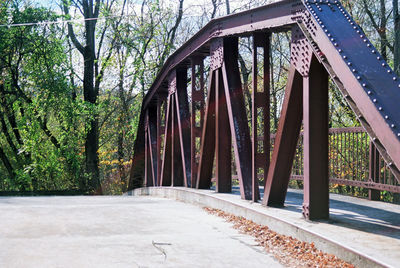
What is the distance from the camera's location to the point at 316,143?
6.01 m

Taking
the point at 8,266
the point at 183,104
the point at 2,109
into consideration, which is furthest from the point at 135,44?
the point at 8,266

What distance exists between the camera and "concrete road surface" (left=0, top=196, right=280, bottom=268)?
15.9 ft

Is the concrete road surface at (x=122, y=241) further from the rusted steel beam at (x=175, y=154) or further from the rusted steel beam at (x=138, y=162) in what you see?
the rusted steel beam at (x=138, y=162)

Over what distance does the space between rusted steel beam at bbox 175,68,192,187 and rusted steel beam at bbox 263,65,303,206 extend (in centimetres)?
459

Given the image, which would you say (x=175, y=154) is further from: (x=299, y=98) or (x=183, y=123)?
(x=299, y=98)

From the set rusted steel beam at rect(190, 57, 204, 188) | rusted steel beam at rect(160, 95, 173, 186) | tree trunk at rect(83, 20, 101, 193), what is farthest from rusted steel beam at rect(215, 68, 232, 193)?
tree trunk at rect(83, 20, 101, 193)

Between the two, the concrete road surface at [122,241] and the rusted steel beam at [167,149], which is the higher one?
the rusted steel beam at [167,149]

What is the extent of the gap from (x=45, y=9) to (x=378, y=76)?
76.8 feet

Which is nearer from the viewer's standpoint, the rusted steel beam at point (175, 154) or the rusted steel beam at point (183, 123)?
the rusted steel beam at point (183, 123)

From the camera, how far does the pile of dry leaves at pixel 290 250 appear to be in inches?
187

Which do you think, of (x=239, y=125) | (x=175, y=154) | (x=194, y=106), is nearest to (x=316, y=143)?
(x=239, y=125)

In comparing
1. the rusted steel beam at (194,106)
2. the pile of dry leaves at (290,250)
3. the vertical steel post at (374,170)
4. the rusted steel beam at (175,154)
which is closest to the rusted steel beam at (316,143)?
the pile of dry leaves at (290,250)

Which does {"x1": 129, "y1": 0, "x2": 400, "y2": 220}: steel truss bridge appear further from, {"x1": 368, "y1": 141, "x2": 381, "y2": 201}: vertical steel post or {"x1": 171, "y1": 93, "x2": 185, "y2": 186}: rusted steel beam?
{"x1": 171, "y1": 93, "x2": 185, "y2": 186}: rusted steel beam

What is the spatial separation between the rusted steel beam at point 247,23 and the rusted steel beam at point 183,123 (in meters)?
1.09
